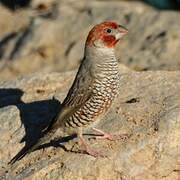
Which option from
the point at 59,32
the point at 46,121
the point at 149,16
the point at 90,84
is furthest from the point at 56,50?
the point at 90,84

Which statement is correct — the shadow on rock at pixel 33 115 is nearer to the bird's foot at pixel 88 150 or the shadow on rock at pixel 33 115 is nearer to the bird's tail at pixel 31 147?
the bird's tail at pixel 31 147

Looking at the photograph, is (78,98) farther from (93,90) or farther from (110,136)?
(110,136)

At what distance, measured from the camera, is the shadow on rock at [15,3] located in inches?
805

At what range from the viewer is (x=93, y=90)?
998 centimetres

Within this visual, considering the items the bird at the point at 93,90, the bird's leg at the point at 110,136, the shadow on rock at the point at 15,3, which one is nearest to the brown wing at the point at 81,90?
the bird at the point at 93,90

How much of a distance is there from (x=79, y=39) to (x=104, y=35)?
615 cm

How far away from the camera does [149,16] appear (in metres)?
16.2

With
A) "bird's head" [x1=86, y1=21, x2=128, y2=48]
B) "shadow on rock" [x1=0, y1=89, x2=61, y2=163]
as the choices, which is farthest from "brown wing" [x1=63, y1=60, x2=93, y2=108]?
"shadow on rock" [x1=0, y1=89, x2=61, y2=163]

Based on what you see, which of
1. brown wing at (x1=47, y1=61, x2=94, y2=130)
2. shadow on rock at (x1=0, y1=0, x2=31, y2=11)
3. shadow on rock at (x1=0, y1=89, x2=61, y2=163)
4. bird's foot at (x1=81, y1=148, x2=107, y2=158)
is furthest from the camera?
shadow on rock at (x1=0, y1=0, x2=31, y2=11)

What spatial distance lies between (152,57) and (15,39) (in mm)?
3633

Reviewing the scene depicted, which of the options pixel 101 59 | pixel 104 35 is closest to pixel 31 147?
pixel 101 59

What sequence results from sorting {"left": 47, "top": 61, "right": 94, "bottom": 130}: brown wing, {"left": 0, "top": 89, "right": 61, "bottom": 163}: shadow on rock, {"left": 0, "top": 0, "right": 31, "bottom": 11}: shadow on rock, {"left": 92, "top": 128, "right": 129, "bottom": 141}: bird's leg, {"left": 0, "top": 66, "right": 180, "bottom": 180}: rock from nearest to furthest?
{"left": 0, "top": 66, "right": 180, "bottom": 180}: rock
{"left": 92, "top": 128, "right": 129, "bottom": 141}: bird's leg
{"left": 47, "top": 61, "right": 94, "bottom": 130}: brown wing
{"left": 0, "top": 89, "right": 61, "bottom": 163}: shadow on rock
{"left": 0, "top": 0, "right": 31, "bottom": 11}: shadow on rock

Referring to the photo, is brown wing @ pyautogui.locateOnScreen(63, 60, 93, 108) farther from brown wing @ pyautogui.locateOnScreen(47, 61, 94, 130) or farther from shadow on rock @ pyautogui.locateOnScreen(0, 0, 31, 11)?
shadow on rock @ pyautogui.locateOnScreen(0, 0, 31, 11)

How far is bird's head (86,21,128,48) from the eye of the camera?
32.9 feet
